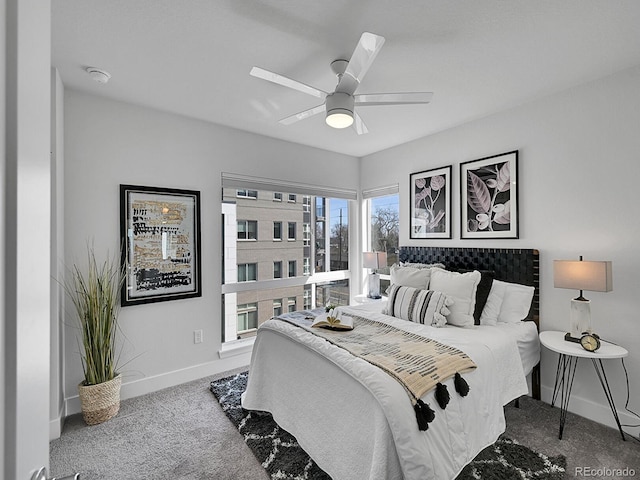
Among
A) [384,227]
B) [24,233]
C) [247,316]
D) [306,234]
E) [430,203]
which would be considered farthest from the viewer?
[384,227]

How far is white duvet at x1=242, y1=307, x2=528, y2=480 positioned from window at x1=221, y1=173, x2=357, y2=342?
1.19m

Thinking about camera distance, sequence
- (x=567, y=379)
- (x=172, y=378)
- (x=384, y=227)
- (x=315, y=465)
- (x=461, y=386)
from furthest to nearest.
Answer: (x=384, y=227), (x=172, y=378), (x=567, y=379), (x=315, y=465), (x=461, y=386)

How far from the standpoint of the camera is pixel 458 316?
100 inches

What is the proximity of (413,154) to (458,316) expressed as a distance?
6.82 feet

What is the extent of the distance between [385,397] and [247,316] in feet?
8.36

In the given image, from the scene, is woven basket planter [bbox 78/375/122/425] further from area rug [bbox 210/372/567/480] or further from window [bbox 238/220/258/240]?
window [bbox 238/220/258/240]

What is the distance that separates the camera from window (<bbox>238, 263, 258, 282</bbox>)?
3639 mm

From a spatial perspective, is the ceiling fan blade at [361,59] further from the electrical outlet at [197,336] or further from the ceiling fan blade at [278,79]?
the electrical outlet at [197,336]

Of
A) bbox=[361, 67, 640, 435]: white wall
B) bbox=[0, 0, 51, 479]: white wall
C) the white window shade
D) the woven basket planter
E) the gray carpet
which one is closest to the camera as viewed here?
bbox=[0, 0, 51, 479]: white wall

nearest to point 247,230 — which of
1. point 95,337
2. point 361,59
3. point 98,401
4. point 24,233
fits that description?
point 95,337

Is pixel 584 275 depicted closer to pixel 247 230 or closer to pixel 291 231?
pixel 291 231

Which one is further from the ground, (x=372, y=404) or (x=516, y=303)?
(x=516, y=303)

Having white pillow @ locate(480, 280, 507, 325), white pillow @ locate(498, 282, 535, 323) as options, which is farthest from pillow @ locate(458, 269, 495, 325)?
white pillow @ locate(498, 282, 535, 323)

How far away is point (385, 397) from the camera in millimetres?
1464
